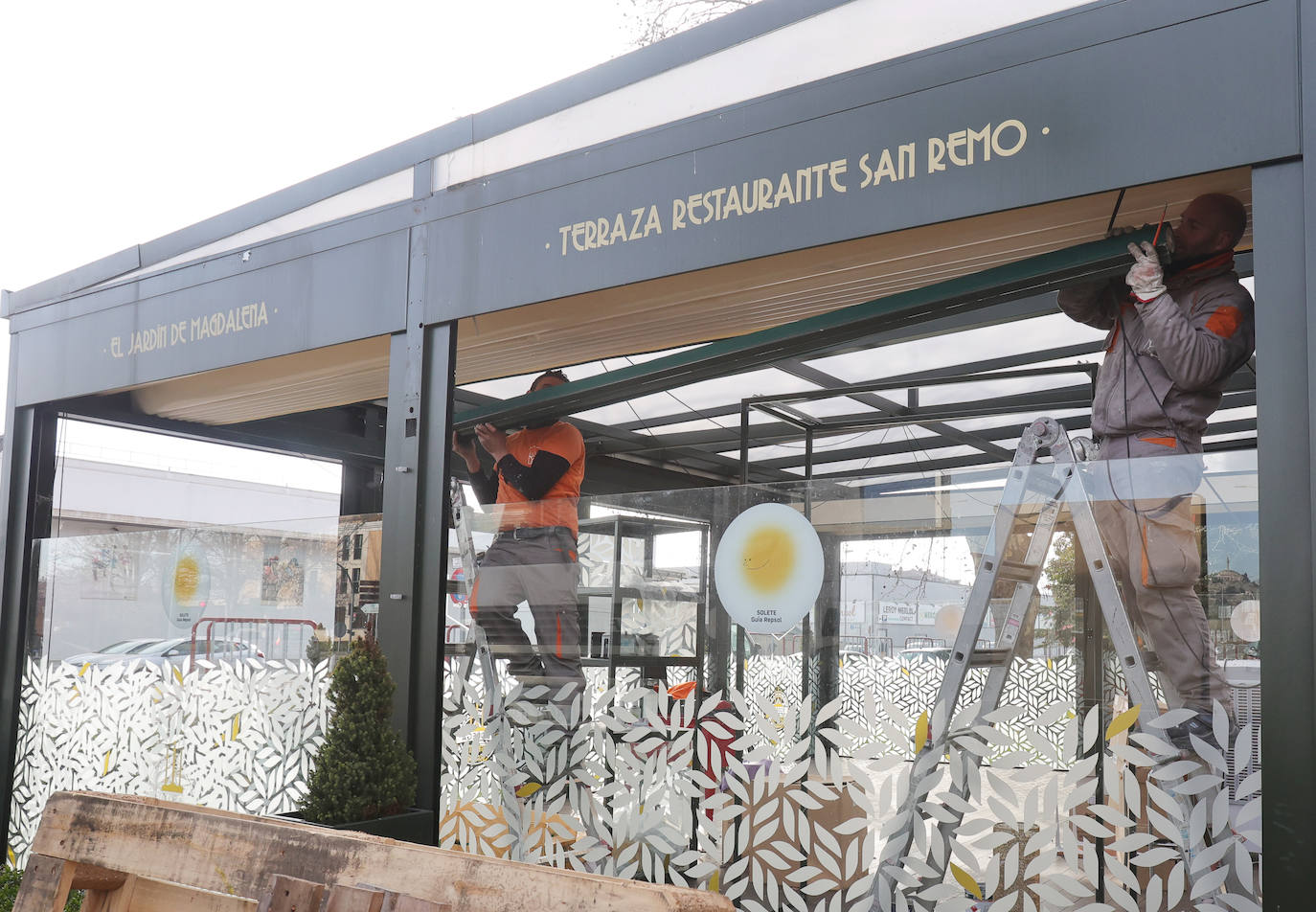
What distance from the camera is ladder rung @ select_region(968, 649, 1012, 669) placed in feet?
9.18

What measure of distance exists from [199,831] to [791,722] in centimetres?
172

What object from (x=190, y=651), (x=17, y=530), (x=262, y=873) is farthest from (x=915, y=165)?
(x=17, y=530)

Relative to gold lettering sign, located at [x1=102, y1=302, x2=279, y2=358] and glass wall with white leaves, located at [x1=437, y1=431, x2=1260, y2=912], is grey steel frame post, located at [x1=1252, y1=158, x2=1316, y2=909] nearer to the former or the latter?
glass wall with white leaves, located at [x1=437, y1=431, x2=1260, y2=912]

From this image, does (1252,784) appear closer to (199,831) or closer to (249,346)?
(199,831)

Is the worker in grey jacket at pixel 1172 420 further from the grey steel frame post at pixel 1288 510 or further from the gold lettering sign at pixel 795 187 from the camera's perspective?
the gold lettering sign at pixel 795 187

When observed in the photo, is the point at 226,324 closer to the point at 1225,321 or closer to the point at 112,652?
the point at 112,652

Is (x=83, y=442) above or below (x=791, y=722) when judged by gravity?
above

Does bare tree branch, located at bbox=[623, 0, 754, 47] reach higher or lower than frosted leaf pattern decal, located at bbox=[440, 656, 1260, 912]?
higher

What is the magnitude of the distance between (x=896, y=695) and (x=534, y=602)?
1.46 metres

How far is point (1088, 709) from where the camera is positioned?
2658 mm

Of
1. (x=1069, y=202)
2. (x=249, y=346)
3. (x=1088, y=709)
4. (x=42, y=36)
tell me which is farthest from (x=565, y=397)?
(x=42, y=36)

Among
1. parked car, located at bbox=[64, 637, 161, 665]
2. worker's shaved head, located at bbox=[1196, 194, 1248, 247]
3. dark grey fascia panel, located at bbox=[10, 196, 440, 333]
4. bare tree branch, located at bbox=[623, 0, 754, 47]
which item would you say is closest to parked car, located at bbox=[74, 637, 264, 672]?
parked car, located at bbox=[64, 637, 161, 665]

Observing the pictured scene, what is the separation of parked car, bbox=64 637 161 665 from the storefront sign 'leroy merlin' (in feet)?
10.1

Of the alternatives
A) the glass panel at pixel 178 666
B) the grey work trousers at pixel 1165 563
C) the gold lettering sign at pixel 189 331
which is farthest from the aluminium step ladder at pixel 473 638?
the grey work trousers at pixel 1165 563
